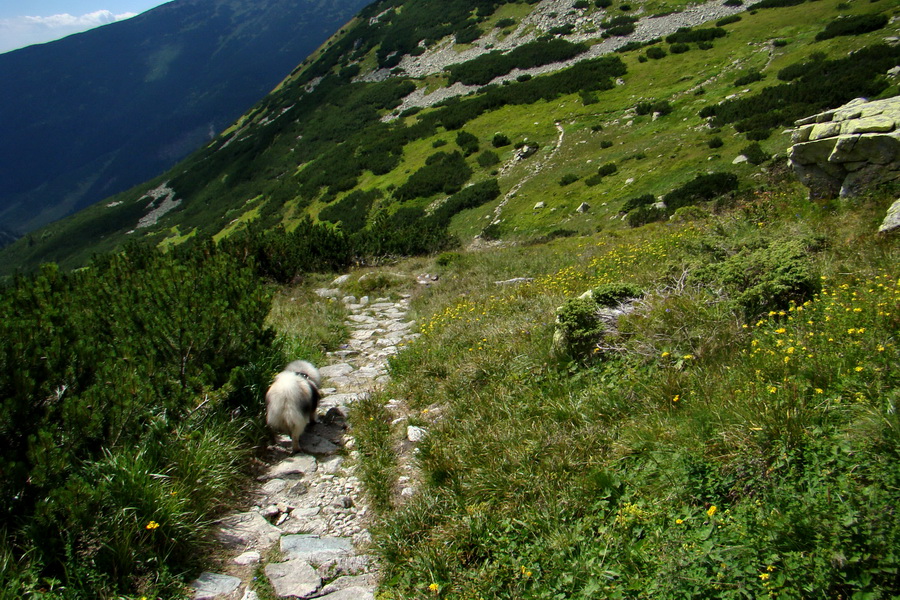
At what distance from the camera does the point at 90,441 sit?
366 centimetres

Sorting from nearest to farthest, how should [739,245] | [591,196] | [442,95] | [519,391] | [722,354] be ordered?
[722,354] < [519,391] < [739,245] < [591,196] < [442,95]

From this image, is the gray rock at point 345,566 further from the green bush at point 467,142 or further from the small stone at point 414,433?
the green bush at point 467,142

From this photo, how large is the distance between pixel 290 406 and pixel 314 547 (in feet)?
5.29

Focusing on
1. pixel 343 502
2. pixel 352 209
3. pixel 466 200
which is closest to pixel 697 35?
pixel 466 200

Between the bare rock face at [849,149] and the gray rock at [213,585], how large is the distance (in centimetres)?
968

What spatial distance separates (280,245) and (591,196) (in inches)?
617

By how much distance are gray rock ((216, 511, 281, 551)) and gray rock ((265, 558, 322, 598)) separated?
1.05 ft

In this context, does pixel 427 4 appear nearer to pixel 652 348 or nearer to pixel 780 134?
pixel 780 134

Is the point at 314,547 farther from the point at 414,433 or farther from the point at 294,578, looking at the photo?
the point at 414,433

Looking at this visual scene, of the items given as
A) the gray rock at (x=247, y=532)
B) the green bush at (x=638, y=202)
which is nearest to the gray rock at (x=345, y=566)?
the gray rock at (x=247, y=532)

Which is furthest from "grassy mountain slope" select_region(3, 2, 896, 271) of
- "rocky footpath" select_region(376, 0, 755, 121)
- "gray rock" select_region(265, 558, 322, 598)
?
"gray rock" select_region(265, 558, 322, 598)

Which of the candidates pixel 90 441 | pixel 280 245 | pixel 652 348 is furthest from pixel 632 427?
pixel 280 245

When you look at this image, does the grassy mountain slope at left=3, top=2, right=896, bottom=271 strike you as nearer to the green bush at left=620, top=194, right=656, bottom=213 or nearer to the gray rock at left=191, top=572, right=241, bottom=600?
the green bush at left=620, top=194, right=656, bottom=213

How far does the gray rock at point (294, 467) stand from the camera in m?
4.65
